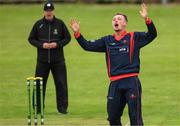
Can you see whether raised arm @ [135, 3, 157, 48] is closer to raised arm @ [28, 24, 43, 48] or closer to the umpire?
the umpire

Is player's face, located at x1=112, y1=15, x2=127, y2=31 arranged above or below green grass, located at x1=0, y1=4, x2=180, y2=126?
above

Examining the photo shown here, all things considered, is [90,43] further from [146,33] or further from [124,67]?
[146,33]

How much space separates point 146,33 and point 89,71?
12755 millimetres

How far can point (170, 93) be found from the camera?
22047mm

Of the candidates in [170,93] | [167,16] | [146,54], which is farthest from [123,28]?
[167,16]

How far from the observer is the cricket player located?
46.9 feet

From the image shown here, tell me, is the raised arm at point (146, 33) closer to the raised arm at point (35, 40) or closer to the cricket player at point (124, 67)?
the cricket player at point (124, 67)

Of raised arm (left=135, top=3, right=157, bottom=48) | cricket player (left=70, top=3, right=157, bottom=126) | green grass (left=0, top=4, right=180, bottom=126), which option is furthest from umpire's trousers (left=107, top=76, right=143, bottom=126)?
green grass (left=0, top=4, right=180, bottom=126)

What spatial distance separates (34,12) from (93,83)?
22.9 meters

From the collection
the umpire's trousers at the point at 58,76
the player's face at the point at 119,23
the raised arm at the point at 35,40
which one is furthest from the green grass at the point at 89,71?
the player's face at the point at 119,23

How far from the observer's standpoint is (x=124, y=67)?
→ 1443 cm

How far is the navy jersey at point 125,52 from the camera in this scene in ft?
47.3

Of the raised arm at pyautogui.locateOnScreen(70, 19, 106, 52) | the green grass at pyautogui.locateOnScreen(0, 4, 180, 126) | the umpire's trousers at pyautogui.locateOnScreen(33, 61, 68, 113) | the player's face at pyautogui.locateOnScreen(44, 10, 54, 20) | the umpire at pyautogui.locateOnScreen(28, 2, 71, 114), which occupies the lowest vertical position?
the green grass at pyautogui.locateOnScreen(0, 4, 180, 126)

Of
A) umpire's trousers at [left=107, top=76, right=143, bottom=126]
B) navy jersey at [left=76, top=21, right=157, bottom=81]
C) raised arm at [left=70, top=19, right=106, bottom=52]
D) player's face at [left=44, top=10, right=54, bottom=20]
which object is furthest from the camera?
player's face at [left=44, top=10, right=54, bottom=20]
